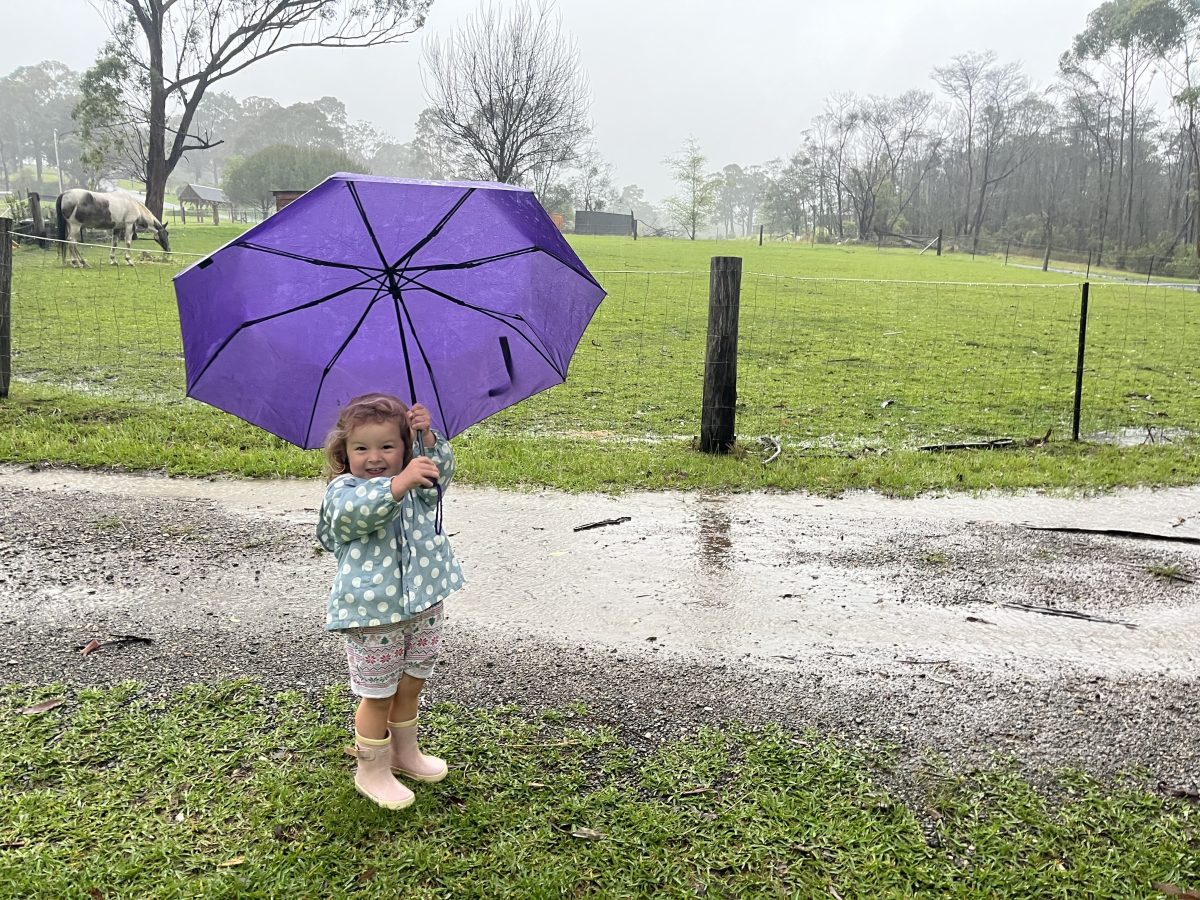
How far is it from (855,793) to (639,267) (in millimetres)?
25196

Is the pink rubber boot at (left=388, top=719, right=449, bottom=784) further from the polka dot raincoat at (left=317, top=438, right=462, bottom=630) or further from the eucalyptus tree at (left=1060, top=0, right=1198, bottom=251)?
the eucalyptus tree at (left=1060, top=0, right=1198, bottom=251)

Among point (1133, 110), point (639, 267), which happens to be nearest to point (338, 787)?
point (639, 267)

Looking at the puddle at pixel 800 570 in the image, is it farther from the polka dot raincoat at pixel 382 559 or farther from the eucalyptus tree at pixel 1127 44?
the eucalyptus tree at pixel 1127 44

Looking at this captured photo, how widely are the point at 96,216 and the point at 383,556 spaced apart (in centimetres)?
2305

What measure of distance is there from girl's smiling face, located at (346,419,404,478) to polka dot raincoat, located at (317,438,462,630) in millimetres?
44

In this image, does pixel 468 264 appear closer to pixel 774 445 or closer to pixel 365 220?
pixel 365 220

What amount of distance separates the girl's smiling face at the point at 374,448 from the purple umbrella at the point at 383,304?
9.9 inches

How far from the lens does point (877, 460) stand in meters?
6.91

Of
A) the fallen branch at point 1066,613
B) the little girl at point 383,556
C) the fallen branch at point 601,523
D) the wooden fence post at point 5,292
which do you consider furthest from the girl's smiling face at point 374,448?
the wooden fence post at point 5,292

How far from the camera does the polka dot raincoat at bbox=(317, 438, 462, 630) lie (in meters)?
2.42

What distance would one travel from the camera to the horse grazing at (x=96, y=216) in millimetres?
20812

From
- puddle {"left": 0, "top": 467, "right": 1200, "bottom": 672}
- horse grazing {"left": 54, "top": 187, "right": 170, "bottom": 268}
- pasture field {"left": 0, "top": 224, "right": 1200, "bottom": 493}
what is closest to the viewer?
puddle {"left": 0, "top": 467, "right": 1200, "bottom": 672}

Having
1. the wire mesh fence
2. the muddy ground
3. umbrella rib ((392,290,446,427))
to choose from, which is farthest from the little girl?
the wire mesh fence

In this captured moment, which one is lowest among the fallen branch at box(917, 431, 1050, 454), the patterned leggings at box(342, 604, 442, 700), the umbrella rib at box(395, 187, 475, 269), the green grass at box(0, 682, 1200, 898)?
the green grass at box(0, 682, 1200, 898)
